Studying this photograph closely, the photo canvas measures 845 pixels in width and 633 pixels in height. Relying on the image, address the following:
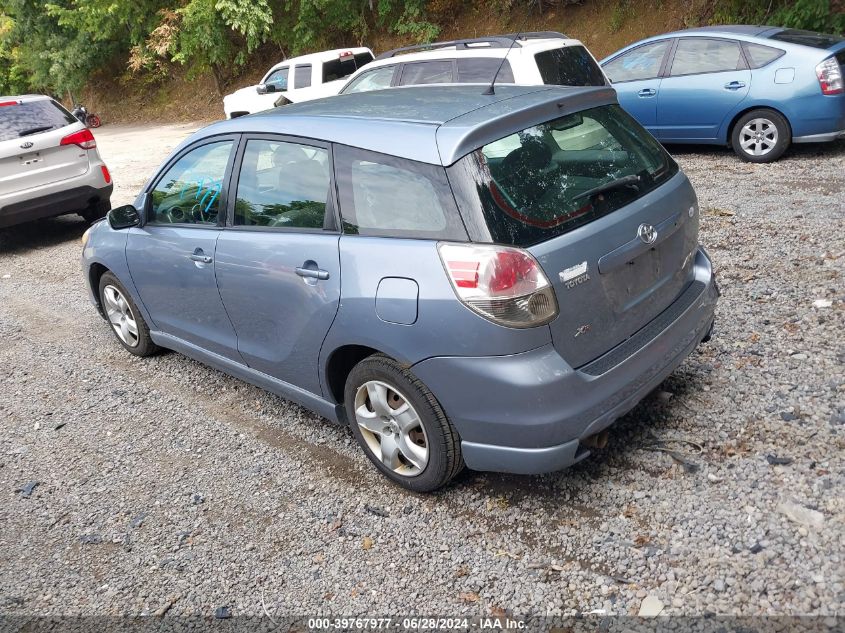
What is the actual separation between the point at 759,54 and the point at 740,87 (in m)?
0.44

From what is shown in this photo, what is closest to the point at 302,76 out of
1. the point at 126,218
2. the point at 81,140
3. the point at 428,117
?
the point at 81,140

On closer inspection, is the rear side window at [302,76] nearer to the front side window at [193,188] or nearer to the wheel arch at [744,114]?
the wheel arch at [744,114]

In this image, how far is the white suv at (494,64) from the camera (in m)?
7.62

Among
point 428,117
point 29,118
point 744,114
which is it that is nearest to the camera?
point 428,117

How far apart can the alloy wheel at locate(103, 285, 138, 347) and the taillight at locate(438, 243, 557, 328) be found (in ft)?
11.2

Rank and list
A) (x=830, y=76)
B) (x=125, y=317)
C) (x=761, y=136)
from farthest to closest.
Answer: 1. (x=761, y=136)
2. (x=830, y=76)
3. (x=125, y=317)

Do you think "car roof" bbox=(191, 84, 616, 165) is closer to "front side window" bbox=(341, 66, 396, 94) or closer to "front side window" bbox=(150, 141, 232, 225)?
"front side window" bbox=(150, 141, 232, 225)

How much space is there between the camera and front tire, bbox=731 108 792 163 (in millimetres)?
8367

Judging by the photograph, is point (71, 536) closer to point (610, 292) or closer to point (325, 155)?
point (325, 155)

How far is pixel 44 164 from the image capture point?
9.16 m

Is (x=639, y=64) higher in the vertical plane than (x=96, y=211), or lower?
higher

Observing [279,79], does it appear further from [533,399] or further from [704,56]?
[533,399]

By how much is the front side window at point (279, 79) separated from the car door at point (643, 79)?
7.30 meters

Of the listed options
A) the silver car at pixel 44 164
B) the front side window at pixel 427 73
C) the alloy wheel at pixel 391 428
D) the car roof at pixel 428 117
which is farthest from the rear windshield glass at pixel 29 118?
the alloy wheel at pixel 391 428
